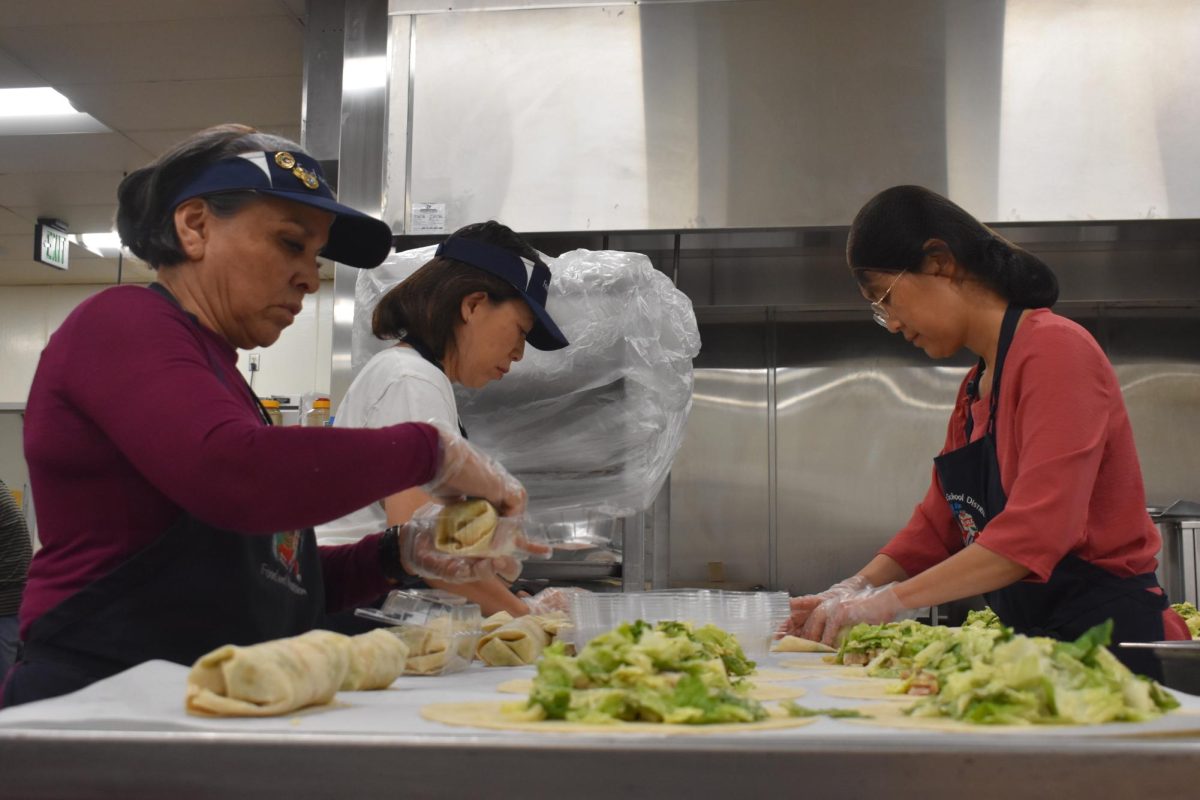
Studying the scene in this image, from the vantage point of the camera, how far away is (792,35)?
3.80 m

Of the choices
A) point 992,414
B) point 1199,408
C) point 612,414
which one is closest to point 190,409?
point 992,414

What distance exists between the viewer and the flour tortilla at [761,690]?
4.64 feet

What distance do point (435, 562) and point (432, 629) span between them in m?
0.12

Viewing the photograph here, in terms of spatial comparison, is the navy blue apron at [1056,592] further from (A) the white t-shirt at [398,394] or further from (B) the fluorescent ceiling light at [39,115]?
(B) the fluorescent ceiling light at [39,115]

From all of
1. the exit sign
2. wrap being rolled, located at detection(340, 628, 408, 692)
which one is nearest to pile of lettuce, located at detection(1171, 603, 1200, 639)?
wrap being rolled, located at detection(340, 628, 408, 692)

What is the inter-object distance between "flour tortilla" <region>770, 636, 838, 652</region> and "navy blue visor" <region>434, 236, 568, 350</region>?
0.81 m

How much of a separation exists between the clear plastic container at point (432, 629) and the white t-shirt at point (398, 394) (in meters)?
0.40

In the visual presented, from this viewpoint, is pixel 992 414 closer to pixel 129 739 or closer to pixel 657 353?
pixel 657 353

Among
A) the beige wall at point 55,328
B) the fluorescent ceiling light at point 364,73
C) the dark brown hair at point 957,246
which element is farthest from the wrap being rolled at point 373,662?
the beige wall at point 55,328

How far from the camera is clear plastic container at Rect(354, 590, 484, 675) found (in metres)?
1.62

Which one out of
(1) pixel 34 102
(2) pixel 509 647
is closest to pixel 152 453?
(2) pixel 509 647

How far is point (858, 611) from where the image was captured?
2062 millimetres

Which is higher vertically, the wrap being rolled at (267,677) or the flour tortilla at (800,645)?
the wrap being rolled at (267,677)

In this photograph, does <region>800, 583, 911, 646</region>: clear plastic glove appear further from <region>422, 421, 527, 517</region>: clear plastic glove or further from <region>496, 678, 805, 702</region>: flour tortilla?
<region>422, 421, 527, 517</region>: clear plastic glove
